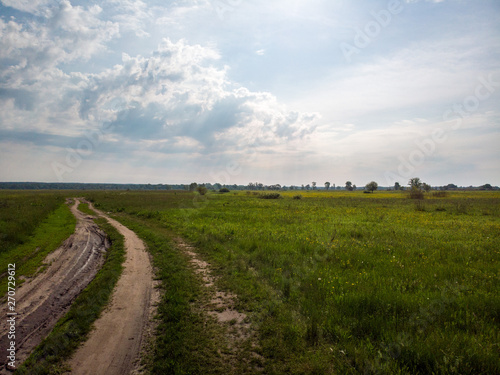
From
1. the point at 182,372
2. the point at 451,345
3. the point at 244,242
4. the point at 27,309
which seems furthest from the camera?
the point at 244,242

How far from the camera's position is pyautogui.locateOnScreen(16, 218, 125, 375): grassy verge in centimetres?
462

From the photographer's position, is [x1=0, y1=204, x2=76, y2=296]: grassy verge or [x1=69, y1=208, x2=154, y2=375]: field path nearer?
[x1=69, y1=208, x2=154, y2=375]: field path

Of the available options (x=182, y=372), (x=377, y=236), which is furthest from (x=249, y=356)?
(x=377, y=236)

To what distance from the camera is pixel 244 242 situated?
13.7m

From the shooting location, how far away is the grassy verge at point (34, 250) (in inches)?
398

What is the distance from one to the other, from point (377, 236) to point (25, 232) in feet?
73.8

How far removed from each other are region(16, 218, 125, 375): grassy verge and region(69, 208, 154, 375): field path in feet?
0.65

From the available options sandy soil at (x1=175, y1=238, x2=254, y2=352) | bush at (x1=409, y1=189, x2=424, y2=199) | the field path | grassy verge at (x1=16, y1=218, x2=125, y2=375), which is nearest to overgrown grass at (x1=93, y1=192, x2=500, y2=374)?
sandy soil at (x1=175, y1=238, x2=254, y2=352)

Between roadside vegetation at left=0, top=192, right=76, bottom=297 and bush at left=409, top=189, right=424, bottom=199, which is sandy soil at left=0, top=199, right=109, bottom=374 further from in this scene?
bush at left=409, top=189, right=424, bottom=199

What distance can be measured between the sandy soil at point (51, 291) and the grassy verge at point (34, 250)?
434 millimetres

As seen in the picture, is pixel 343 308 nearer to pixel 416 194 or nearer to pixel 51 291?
pixel 51 291

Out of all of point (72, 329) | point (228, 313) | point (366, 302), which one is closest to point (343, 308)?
point (366, 302)

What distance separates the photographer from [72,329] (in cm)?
568

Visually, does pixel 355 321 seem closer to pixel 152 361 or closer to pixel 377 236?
pixel 152 361
